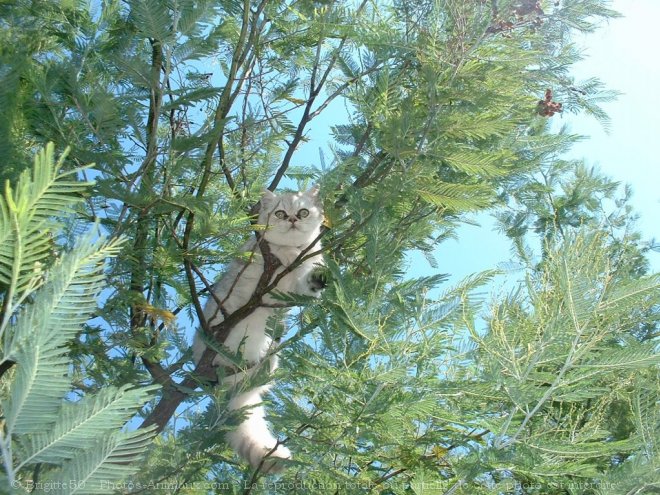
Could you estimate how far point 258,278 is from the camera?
467 cm

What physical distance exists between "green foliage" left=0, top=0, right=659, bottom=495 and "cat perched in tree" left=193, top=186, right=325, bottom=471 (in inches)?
10.9

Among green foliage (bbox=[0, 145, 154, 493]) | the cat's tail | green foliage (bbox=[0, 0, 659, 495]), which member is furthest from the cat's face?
green foliage (bbox=[0, 145, 154, 493])

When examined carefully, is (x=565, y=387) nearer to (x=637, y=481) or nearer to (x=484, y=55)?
(x=637, y=481)

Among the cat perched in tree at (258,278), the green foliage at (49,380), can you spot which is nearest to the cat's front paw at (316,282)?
the cat perched in tree at (258,278)

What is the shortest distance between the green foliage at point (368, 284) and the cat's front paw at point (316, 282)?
0.23 meters

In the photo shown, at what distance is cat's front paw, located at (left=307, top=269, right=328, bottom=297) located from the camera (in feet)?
13.1

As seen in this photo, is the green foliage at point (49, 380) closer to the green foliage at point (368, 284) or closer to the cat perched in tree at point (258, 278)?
the green foliage at point (368, 284)

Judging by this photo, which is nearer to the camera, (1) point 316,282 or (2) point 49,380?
(2) point 49,380

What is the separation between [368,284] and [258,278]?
1.90 m

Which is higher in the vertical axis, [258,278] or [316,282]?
[258,278]

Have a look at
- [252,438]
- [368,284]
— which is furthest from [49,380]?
[252,438]

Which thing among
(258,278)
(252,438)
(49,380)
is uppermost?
(258,278)

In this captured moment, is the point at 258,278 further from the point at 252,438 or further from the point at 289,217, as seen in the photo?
the point at 252,438

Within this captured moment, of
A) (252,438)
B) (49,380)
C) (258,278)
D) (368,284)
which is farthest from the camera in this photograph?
(258,278)
